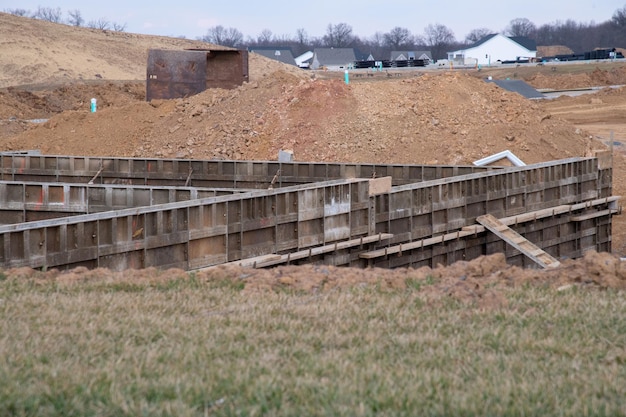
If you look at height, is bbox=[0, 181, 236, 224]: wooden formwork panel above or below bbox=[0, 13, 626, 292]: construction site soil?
below

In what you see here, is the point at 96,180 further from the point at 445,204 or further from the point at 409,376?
the point at 409,376

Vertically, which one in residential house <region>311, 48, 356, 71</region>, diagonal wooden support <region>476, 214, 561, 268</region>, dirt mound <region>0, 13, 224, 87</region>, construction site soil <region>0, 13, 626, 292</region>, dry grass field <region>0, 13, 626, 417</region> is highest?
residential house <region>311, 48, 356, 71</region>

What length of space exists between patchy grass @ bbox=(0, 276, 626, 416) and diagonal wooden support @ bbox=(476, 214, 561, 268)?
7160 mm

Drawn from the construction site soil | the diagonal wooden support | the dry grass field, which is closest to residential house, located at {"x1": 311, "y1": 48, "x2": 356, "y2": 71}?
the construction site soil

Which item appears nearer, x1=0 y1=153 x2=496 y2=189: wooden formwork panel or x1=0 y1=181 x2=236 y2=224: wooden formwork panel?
x1=0 y1=181 x2=236 y2=224: wooden formwork panel

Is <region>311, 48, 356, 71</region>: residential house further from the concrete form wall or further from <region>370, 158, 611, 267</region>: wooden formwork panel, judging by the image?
<region>370, 158, 611, 267</region>: wooden formwork panel

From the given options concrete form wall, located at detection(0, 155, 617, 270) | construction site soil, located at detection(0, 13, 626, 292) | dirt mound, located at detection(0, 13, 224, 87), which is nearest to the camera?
concrete form wall, located at detection(0, 155, 617, 270)

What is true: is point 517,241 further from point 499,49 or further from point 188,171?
point 499,49

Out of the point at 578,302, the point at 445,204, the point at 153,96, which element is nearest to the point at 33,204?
the point at 445,204

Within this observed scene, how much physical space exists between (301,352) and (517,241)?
10897mm

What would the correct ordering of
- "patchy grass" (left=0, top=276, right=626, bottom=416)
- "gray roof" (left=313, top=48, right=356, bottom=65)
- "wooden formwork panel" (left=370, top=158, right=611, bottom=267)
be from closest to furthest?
"patchy grass" (left=0, top=276, right=626, bottom=416), "wooden formwork panel" (left=370, top=158, right=611, bottom=267), "gray roof" (left=313, top=48, right=356, bottom=65)

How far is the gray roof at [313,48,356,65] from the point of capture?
14640cm

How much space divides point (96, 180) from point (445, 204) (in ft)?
31.2

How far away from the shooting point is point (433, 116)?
28.9 metres
